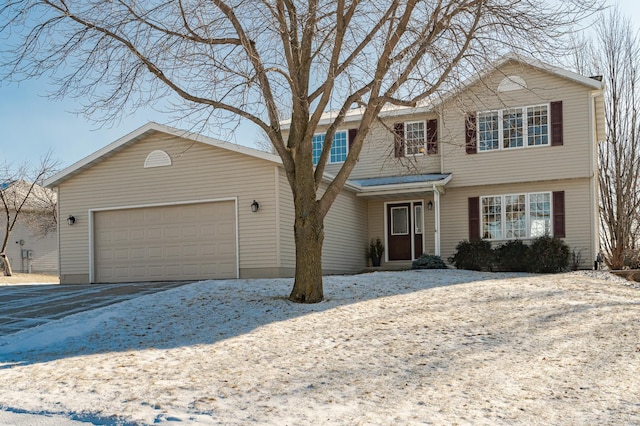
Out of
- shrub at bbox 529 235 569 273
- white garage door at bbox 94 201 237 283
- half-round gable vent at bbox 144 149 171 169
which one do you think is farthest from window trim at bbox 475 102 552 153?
half-round gable vent at bbox 144 149 171 169

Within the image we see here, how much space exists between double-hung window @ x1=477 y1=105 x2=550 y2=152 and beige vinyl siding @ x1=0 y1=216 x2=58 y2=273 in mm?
23462

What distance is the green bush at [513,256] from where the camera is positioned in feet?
51.8

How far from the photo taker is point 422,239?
733 inches

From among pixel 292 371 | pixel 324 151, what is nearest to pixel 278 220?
pixel 324 151

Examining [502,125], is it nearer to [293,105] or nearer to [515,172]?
[515,172]

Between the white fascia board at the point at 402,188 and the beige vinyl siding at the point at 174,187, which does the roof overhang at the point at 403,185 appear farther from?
the beige vinyl siding at the point at 174,187

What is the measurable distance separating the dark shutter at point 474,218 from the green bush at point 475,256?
3.37ft

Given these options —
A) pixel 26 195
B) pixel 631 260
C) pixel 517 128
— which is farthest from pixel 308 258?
pixel 26 195

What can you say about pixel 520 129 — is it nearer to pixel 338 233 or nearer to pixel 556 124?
pixel 556 124

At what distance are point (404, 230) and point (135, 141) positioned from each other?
8536 mm

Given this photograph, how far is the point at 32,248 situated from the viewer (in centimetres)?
3086

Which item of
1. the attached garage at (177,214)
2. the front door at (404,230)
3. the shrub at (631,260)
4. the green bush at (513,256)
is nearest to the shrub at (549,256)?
the green bush at (513,256)

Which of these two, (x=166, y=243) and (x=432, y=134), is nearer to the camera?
(x=166, y=243)

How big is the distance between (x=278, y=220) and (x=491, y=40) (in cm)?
679
